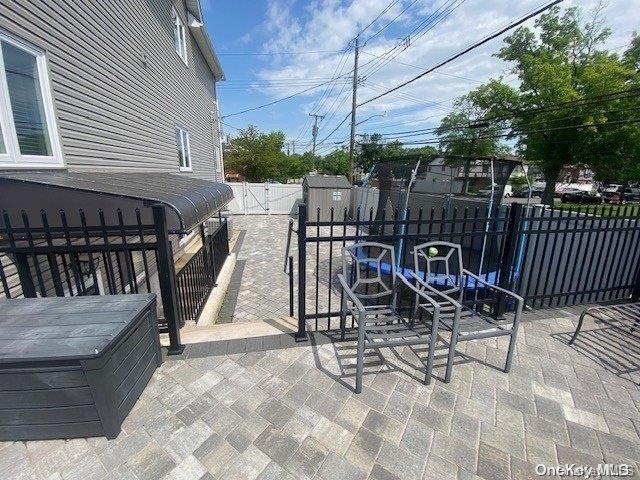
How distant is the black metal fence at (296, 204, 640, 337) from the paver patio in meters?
0.70

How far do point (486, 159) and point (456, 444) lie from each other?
585cm

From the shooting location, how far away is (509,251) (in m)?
3.29

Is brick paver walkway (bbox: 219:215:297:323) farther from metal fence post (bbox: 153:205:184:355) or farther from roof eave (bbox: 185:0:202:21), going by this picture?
roof eave (bbox: 185:0:202:21)

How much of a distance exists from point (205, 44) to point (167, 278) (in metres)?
11.5

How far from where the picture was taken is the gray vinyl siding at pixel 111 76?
11.5 ft

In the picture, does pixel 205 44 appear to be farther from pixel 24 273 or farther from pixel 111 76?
pixel 24 273

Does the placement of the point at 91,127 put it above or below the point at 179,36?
below

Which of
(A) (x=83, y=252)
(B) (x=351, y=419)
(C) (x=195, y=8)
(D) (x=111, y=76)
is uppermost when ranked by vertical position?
(C) (x=195, y=8)

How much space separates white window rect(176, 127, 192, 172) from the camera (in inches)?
333

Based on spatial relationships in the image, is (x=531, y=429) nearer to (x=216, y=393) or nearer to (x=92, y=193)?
(x=216, y=393)

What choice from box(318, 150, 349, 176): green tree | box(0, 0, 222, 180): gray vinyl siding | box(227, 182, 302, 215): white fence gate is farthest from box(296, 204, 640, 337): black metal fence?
box(318, 150, 349, 176): green tree

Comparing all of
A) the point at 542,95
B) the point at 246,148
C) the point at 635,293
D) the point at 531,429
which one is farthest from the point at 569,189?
the point at 531,429

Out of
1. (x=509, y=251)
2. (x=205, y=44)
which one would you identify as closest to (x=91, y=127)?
(x=509, y=251)

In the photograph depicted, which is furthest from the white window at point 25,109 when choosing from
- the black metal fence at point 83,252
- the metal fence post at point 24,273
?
the metal fence post at point 24,273
